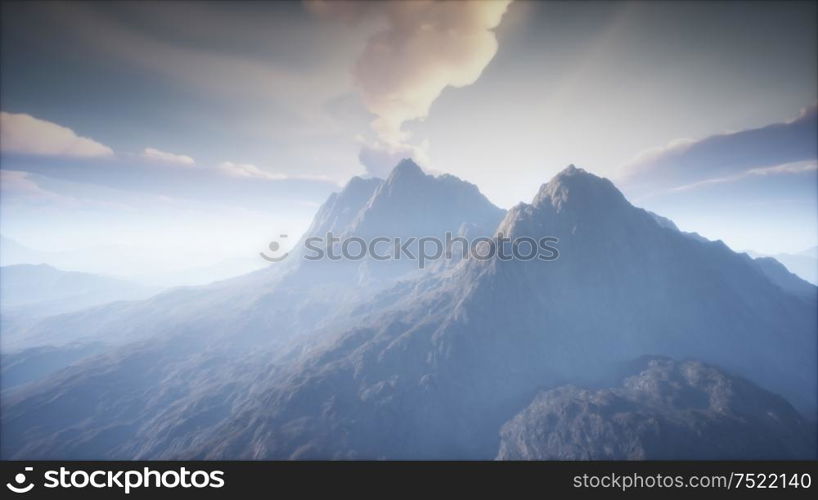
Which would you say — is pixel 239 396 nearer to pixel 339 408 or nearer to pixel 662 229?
pixel 339 408

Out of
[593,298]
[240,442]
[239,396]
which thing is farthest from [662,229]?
[239,396]
